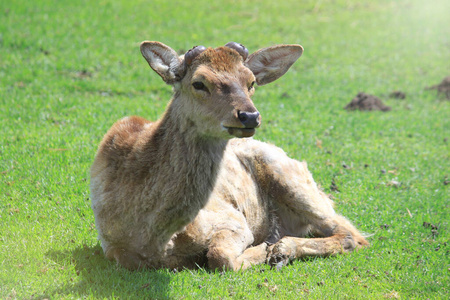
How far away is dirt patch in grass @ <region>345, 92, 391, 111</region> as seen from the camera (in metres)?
13.5

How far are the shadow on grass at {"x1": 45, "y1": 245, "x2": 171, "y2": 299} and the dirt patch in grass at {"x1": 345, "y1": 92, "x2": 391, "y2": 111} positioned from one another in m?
9.13

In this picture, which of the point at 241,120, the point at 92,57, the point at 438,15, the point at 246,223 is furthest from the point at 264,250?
the point at 438,15

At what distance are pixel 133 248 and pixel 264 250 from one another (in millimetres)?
1686

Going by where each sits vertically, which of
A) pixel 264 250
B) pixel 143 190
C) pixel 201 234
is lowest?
pixel 264 250

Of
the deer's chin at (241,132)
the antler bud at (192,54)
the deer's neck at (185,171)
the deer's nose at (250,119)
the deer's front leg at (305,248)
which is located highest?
the antler bud at (192,54)

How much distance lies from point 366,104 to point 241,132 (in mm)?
9388

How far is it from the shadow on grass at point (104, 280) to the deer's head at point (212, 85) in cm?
158

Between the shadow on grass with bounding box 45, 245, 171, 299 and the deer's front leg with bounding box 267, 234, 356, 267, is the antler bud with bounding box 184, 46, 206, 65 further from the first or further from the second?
the deer's front leg with bounding box 267, 234, 356, 267

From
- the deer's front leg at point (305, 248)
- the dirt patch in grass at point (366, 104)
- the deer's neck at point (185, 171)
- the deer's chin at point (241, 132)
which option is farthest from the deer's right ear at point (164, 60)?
the dirt patch in grass at point (366, 104)

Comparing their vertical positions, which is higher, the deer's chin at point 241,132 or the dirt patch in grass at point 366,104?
the deer's chin at point 241,132

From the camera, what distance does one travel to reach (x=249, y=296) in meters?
5.32

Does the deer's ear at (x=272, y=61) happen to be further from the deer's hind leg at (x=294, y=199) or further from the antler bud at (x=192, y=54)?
the deer's hind leg at (x=294, y=199)

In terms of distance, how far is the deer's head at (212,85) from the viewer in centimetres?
495

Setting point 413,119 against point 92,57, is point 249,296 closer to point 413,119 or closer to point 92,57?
point 413,119
